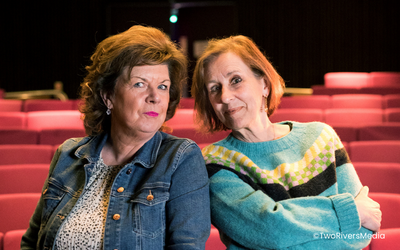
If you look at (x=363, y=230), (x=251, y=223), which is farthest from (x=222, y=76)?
(x=363, y=230)

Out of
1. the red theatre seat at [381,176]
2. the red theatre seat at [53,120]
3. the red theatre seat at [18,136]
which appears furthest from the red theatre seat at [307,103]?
the red theatre seat at [18,136]

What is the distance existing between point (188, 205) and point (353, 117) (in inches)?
91.0

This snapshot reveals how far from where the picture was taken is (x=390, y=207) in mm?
1378

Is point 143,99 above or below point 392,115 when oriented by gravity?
above

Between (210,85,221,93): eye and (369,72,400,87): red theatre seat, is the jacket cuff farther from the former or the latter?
(369,72,400,87): red theatre seat

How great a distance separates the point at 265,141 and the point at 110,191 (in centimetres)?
48

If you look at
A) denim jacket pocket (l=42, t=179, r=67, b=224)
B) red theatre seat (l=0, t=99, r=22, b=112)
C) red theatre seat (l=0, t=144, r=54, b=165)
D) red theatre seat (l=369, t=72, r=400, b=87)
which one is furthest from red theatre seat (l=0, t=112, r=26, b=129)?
red theatre seat (l=369, t=72, r=400, b=87)

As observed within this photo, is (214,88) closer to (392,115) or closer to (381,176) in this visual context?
(381,176)

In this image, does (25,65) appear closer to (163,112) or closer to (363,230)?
(163,112)

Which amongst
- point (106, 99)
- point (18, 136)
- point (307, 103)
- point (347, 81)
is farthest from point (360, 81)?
point (106, 99)

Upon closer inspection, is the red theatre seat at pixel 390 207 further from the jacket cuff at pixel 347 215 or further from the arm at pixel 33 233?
the arm at pixel 33 233

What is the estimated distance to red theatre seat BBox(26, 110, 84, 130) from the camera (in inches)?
112

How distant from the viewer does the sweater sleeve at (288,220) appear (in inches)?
38.7

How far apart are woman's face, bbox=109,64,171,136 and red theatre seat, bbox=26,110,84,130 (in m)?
1.82
